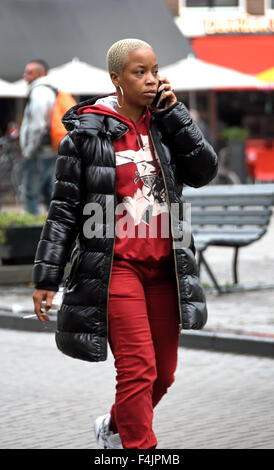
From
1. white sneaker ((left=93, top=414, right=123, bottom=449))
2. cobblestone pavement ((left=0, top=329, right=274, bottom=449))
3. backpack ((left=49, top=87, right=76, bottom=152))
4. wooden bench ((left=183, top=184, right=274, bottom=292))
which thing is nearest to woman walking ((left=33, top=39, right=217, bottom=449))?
white sneaker ((left=93, top=414, right=123, bottom=449))

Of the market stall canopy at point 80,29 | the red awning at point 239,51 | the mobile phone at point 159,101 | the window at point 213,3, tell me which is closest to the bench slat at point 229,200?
the mobile phone at point 159,101

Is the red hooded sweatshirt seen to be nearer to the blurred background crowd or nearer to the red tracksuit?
the red tracksuit

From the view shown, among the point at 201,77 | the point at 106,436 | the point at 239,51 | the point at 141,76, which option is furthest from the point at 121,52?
the point at 239,51

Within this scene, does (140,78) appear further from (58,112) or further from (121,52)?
(58,112)

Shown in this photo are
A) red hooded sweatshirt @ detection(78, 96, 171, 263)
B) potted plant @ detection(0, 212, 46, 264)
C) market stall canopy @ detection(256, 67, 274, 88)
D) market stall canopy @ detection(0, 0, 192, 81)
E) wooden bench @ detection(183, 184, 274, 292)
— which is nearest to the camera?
red hooded sweatshirt @ detection(78, 96, 171, 263)

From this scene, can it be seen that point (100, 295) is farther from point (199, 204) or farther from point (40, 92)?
point (40, 92)

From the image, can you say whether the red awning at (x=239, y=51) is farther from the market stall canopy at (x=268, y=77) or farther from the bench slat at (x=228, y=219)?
the bench slat at (x=228, y=219)

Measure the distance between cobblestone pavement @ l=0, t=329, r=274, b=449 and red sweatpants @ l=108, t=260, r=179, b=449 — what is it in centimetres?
101

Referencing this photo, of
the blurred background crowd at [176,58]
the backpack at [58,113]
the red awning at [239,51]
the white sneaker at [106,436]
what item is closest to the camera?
the white sneaker at [106,436]

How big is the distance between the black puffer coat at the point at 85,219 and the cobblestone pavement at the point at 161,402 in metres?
1.13

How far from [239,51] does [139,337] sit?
87.6 feet

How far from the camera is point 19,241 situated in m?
10.8

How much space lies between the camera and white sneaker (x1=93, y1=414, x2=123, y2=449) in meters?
4.59

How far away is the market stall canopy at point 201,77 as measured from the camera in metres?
A: 22.1
